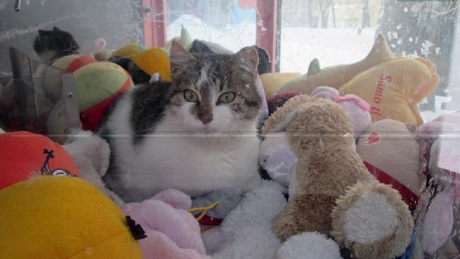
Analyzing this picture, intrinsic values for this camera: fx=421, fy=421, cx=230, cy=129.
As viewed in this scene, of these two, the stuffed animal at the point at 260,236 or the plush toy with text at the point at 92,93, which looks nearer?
the stuffed animal at the point at 260,236

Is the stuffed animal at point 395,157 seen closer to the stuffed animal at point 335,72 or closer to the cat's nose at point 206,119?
the stuffed animal at point 335,72

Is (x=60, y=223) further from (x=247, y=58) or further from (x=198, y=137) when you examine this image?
(x=247, y=58)

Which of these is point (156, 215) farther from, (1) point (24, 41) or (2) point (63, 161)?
(1) point (24, 41)

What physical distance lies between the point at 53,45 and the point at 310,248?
52 centimetres

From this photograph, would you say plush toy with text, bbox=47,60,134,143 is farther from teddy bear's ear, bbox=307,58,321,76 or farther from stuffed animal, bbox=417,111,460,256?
stuffed animal, bbox=417,111,460,256

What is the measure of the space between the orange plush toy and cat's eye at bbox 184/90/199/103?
20cm

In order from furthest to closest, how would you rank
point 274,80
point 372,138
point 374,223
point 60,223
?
point 274,80, point 372,138, point 374,223, point 60,223

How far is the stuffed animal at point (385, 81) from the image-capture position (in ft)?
2.23

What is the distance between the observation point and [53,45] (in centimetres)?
70

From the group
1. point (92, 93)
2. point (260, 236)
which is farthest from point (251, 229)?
point (92, 93)

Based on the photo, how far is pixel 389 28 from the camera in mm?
673

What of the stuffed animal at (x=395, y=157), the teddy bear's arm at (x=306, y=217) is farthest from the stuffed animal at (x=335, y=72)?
the teddy bear's arm at (x=306, y=217)

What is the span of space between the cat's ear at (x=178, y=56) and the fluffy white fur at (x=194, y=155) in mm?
75

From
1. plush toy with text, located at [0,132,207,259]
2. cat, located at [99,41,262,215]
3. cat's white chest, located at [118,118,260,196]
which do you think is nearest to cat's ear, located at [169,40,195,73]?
cat, located at [99,41,262,215]
